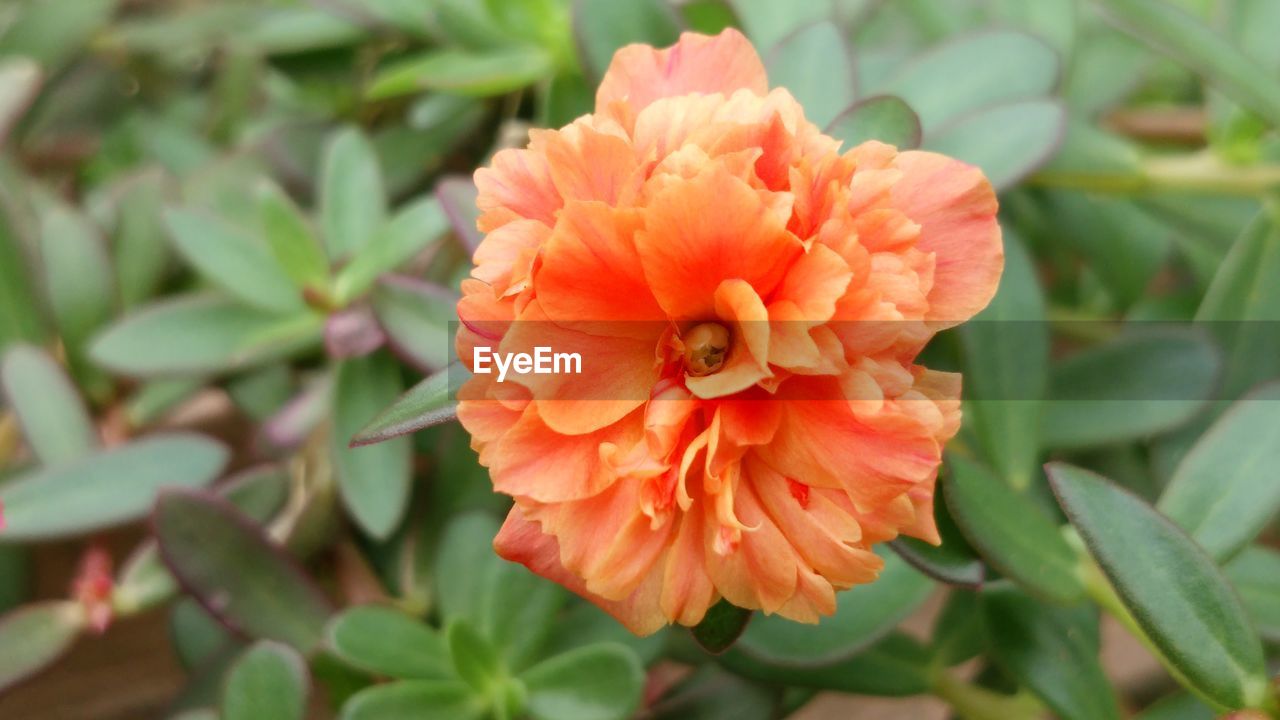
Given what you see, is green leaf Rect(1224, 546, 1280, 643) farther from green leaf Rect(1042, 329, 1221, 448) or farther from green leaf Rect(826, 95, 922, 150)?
green leaf Rect(826, 95, 922, 150)

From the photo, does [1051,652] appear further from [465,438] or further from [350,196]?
[350,196]

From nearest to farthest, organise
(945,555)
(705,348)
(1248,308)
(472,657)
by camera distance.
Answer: (705,348), (945,555), (472,657), (1248,308)

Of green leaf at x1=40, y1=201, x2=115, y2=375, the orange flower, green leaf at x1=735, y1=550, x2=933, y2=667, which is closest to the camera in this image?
the orange flower

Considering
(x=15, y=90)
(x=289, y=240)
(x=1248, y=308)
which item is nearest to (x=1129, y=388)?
(x=1248, y=308)

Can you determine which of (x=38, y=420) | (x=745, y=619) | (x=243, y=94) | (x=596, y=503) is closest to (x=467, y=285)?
(x=596, y=503)

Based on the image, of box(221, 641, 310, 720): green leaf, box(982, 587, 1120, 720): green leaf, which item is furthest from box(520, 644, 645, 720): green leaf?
box(982, 587, 1120, 720): green leaf

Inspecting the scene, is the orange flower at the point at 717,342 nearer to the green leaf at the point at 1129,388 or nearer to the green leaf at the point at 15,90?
the green leaf at the point at 1129,388

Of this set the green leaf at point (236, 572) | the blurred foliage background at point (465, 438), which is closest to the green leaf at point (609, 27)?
the blurred foliage background at point (465, 438)
